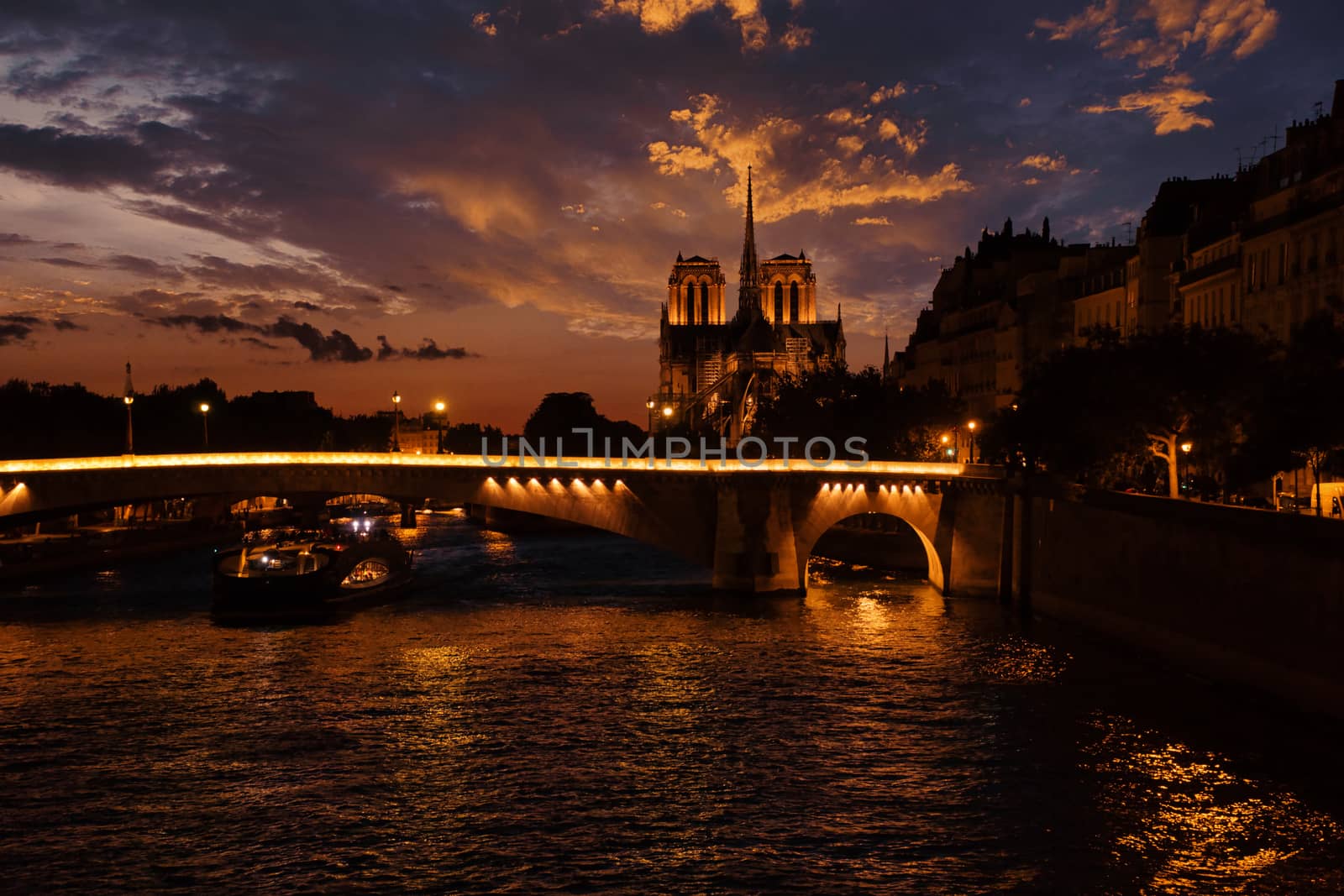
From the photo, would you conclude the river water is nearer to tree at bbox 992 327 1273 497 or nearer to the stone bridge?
tree at bbox 992 327 1273 497

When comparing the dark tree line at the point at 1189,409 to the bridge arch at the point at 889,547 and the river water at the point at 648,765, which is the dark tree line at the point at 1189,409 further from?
the bridge arch at the point at 889,547

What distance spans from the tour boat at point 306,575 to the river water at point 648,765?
5.73 m

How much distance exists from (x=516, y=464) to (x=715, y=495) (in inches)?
356

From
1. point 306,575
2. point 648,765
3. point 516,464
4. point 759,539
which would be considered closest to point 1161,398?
point 759,539

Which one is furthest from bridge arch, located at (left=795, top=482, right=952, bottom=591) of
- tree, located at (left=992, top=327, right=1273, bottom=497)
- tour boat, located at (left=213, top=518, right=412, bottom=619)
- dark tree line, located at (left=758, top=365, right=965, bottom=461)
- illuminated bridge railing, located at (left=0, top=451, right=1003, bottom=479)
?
dark tree line, located at (left=758, top=365, right=965, bottom=461)

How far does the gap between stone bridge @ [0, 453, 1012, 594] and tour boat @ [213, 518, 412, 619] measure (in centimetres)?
297

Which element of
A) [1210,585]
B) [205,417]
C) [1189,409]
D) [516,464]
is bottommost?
[1210,585]

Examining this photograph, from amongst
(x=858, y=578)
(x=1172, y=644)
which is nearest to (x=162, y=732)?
(x=1172, y=644)

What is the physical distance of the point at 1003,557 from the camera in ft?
190

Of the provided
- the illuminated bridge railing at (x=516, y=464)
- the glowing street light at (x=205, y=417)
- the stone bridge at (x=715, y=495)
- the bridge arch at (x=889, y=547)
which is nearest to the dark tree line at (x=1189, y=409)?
the stone bridge at (x=715, y=495)

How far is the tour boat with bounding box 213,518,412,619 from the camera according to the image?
55.7 metres

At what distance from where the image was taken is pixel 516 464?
194 feet

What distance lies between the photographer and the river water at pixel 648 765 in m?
24.5

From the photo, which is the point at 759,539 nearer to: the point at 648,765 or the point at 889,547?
the point at 889,547
